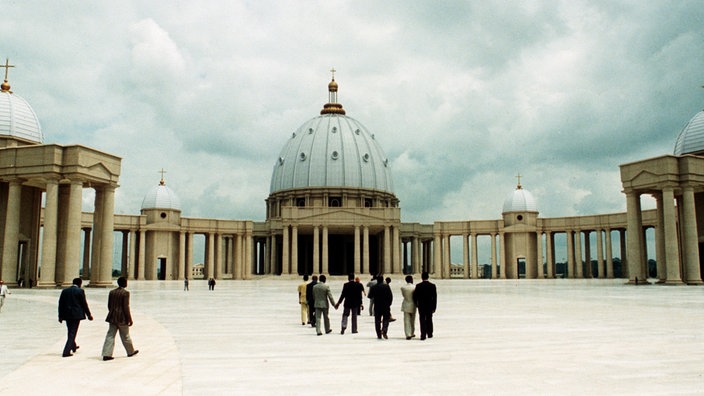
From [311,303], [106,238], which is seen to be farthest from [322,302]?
[106,238]

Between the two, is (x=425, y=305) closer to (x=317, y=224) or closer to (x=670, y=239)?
(x=670, y=239)

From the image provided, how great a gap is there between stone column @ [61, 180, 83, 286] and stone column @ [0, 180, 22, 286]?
3.58 metres

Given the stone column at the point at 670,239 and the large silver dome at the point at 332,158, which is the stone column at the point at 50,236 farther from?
the large silver dome at the point at 332,158

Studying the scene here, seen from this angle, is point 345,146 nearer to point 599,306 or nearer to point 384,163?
point 384,163

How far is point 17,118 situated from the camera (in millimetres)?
48062

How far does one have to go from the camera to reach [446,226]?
93312 millimetres

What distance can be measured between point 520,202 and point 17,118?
68.0 metres

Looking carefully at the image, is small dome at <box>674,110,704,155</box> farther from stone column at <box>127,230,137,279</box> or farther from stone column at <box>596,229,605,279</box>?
stone column at <box>127,230,137,279</box>

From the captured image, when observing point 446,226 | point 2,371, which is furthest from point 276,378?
point 446,226

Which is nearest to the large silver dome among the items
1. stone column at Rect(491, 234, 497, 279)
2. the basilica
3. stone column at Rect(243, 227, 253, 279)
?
the basilica

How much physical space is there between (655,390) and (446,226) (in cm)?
8464

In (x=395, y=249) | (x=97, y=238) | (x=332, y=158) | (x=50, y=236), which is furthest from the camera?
(x=332, y=158)

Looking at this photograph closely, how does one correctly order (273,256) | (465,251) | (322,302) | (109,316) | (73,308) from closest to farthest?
1. (109,316)
2. (73,308)
3. (322,302)
4. (465,251)
5. (273,256)

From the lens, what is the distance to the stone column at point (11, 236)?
43.2m
